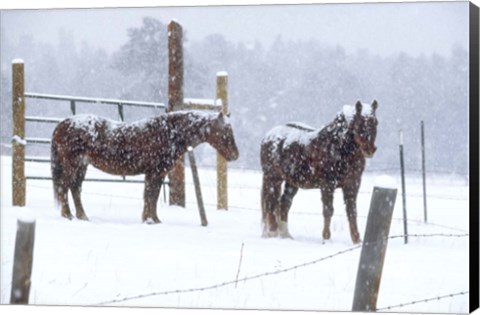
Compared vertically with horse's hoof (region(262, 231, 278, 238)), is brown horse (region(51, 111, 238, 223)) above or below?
above

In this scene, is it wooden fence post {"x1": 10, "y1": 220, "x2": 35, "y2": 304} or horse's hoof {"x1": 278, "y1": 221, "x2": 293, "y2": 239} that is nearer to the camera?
wooden fence post {"x1": 10, "y1": 220, "x2": 35, "y2": 304}

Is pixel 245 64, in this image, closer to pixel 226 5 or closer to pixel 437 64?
pixel 226 5

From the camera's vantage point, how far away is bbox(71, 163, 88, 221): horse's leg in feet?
20.1

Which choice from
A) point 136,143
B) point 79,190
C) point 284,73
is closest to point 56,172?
point 79,190

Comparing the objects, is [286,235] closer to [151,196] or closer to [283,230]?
[283,230]

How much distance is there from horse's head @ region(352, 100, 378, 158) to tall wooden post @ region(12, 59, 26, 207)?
2.46 metres

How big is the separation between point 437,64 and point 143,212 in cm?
245

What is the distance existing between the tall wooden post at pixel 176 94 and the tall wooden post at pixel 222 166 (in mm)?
319

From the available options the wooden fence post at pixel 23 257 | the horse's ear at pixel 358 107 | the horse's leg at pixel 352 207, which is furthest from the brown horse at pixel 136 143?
the wooden fence post at pixel 23 257

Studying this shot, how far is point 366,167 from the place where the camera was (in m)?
5.80

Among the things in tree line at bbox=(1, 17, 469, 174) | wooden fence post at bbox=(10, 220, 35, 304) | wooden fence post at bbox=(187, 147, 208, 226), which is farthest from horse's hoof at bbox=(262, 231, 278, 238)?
wooden fence post at bbox=(10, 220, 35, 304)

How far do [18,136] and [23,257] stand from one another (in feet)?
9.55

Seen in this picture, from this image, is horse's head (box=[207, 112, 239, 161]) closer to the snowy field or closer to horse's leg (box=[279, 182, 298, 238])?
the snowy field

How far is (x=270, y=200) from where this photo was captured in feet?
20.1
